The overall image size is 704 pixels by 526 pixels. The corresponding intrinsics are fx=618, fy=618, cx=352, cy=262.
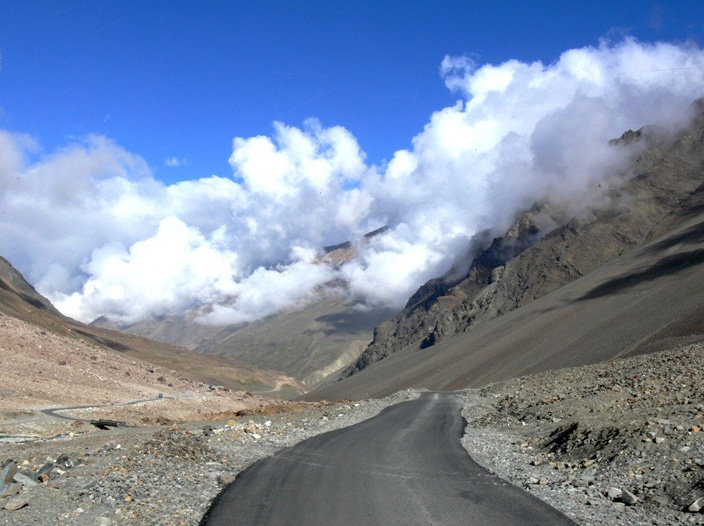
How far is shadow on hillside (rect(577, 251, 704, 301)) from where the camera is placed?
95438 millimetres

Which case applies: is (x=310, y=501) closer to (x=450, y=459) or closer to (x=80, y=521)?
(x=80, y=521)

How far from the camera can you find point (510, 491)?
12367 millimetres

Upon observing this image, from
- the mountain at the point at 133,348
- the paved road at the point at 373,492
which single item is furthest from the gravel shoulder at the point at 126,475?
the mountain at the point at 133,348

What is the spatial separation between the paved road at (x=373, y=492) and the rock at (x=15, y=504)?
2.90m

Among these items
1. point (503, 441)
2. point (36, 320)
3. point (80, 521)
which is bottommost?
point (503, 441)

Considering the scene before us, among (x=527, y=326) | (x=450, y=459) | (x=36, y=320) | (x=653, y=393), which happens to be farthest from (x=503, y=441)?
(x=527, y=326)

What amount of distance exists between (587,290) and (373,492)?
356ft

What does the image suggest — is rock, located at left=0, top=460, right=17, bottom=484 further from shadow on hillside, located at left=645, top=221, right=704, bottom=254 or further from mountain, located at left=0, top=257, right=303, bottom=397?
shadow on hillside, located at left=645, top=221, right=704, bottom=254

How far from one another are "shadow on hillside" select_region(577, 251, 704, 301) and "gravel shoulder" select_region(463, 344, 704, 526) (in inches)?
3020

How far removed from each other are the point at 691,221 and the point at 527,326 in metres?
48.2

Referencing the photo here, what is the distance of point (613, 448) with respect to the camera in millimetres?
14500

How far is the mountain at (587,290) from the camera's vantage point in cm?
7894

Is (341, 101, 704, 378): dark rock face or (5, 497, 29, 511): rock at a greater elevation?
Result: (341, 101, 704, 378): dark rock face

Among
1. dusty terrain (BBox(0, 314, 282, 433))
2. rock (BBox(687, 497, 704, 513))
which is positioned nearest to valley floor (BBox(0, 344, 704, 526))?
rock (BBox(687, 497, 704, 513))
